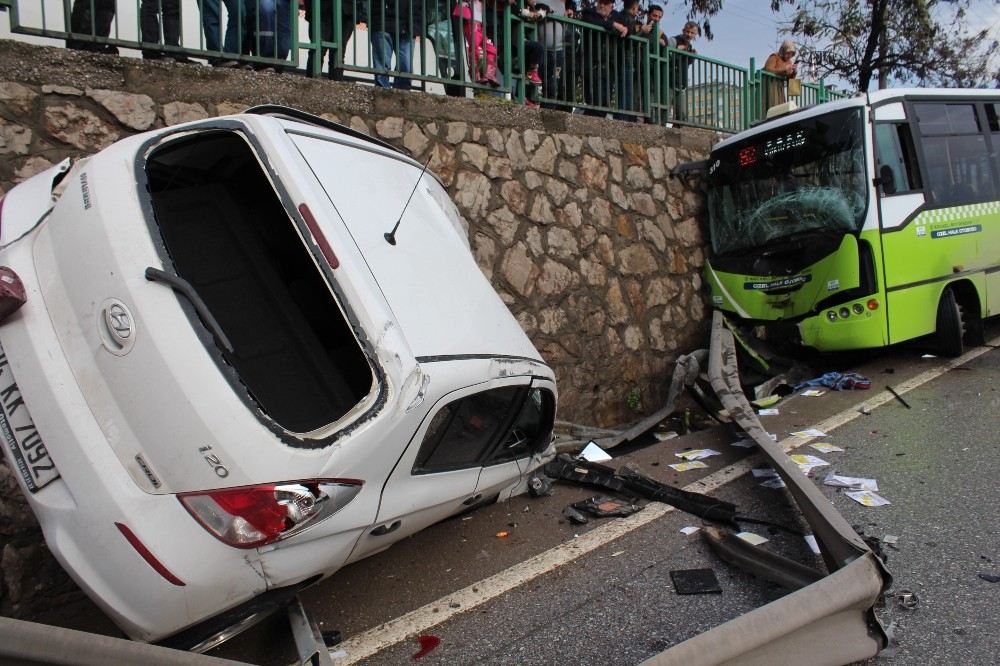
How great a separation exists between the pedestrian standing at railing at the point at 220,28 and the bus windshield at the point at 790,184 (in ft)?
17.1

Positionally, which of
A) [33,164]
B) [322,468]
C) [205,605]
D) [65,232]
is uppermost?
[33,164]

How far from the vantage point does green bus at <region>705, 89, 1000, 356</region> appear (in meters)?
6.82

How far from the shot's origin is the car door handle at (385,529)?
265 cm

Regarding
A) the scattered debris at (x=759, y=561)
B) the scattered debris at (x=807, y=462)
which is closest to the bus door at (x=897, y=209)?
the scattered debris at (x=807, y=462)

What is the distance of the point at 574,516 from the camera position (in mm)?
4168

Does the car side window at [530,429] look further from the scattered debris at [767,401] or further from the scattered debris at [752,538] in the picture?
the scattered debris at [767,401]

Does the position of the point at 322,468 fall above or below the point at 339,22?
below

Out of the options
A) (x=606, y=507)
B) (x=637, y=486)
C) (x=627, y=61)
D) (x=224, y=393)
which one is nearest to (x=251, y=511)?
(x=224, y=393)

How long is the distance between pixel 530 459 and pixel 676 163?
19.4ft

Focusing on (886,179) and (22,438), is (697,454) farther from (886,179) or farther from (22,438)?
(22,438)

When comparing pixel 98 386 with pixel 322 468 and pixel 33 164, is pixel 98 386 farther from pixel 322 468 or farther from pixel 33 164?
pixel 33 164

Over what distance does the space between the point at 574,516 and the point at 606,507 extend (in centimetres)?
24

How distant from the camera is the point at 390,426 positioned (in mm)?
2490

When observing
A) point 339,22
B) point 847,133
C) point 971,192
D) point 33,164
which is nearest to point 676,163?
point 847,133
